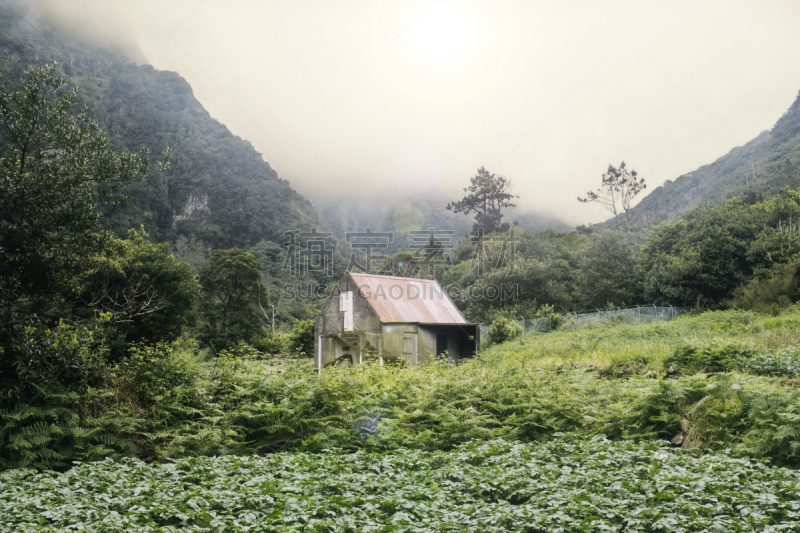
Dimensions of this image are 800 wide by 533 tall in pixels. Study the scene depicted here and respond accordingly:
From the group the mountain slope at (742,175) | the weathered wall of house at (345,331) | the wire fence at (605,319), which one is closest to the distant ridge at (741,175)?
the mountain slope at (742,175)

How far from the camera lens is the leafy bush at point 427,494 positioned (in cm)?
436

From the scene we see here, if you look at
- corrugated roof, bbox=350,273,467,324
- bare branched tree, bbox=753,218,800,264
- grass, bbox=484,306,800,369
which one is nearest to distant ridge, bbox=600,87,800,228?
bare branched tree, bbox=753,218,800,264

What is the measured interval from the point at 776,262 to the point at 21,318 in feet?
120

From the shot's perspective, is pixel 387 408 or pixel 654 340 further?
pixel 654 340

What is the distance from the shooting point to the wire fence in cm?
2773

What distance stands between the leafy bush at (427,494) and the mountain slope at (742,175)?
1872 inches

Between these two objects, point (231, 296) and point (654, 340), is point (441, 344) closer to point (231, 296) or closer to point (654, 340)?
point (654, 340)

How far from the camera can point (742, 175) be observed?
59344mm

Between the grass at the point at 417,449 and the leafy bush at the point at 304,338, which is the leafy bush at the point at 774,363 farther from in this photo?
the leafy bush at the point at 304,338

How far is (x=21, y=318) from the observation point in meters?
8.06

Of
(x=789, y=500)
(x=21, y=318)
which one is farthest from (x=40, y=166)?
(x=789, y=500)

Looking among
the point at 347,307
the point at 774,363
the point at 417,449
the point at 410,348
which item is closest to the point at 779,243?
the point at 410,348

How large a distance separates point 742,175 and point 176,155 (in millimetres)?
87775

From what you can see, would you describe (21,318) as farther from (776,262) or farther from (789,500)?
(776,262)
